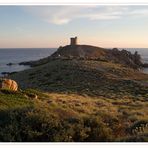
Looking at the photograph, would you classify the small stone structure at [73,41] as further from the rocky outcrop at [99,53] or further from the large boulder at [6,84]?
the large boulder at [6,84]

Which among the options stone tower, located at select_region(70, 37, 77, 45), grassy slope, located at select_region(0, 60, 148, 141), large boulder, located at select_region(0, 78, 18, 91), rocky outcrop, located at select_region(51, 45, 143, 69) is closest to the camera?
large boulder, located at select_region(0, 78, 18, 91)

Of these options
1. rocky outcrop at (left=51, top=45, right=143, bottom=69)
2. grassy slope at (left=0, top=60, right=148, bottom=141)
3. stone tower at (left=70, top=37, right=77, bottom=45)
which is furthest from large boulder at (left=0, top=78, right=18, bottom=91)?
stone tower at (left=70, top=37, right=77, bottom=45)

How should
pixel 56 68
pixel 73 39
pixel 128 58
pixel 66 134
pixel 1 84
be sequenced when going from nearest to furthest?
pixel 66 134
pixel 1 84
pixel 56 68
pixel 128 58
pixel 73 39

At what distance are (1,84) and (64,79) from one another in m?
25.9

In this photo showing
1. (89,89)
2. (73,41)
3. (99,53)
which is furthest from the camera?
(73,41)

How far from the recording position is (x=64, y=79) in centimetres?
4847

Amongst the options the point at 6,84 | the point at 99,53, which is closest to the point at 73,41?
the point at 99,53

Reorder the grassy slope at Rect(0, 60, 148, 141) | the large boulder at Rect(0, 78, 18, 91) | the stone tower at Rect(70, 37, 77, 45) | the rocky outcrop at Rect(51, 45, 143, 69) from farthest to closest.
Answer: the stone tower at Rect(70, 37, 77, 45) < the rocky outcrop at Rect(51, 45, 143, 69) < the grassy slope at Rect(0, 60, 148, 141) < the large boulder at Rect(0, 78, 18, 91)

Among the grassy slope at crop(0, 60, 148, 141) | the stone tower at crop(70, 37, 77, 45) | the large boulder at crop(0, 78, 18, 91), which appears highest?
the stone tower at crop(70, 37, 77, 45)

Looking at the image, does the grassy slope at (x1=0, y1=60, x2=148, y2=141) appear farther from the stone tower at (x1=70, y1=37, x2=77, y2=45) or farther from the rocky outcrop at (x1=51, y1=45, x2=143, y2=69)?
the stone tower at (x1=70, y1=37, x2=77, y2=45)

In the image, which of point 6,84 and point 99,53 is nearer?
point 6,84

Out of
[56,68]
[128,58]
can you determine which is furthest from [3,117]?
[128,58]

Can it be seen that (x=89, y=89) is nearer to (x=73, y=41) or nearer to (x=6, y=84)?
(x=6, y=84)
